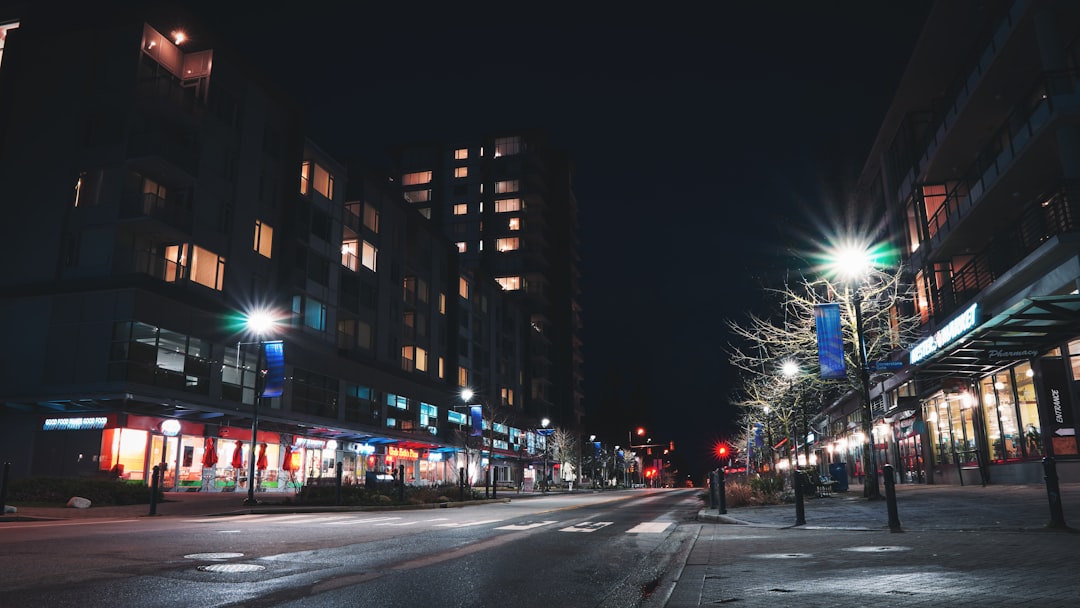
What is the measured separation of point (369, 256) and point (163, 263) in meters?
21.9

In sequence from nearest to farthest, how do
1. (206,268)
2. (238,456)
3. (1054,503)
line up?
(1054,503) < (238,456) < (206,268)

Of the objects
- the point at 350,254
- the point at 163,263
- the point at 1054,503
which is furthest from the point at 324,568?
the point at 350,254

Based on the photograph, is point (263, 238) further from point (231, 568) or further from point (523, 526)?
point (231, 568)

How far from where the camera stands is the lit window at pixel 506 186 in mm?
109625

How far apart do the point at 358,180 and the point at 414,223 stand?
34.1ft

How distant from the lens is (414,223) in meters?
66.1

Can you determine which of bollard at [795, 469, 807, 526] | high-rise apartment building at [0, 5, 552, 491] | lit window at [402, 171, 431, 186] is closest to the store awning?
bollard at [795, 469, 807, 526]

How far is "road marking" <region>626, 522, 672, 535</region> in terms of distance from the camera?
1557 centimetres

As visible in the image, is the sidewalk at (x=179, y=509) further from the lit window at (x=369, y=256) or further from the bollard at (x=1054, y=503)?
the lit window at (x=369, y=256)

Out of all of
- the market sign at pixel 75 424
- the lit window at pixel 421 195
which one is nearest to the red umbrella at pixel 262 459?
the market sign at pixel 75 424

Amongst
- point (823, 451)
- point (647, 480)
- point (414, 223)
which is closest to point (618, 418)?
→ point (647, 480)

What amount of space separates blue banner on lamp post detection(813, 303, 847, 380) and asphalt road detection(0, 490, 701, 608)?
248 inches

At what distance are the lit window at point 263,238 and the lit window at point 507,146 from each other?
2765 inches

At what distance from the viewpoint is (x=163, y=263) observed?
35.7 metres
